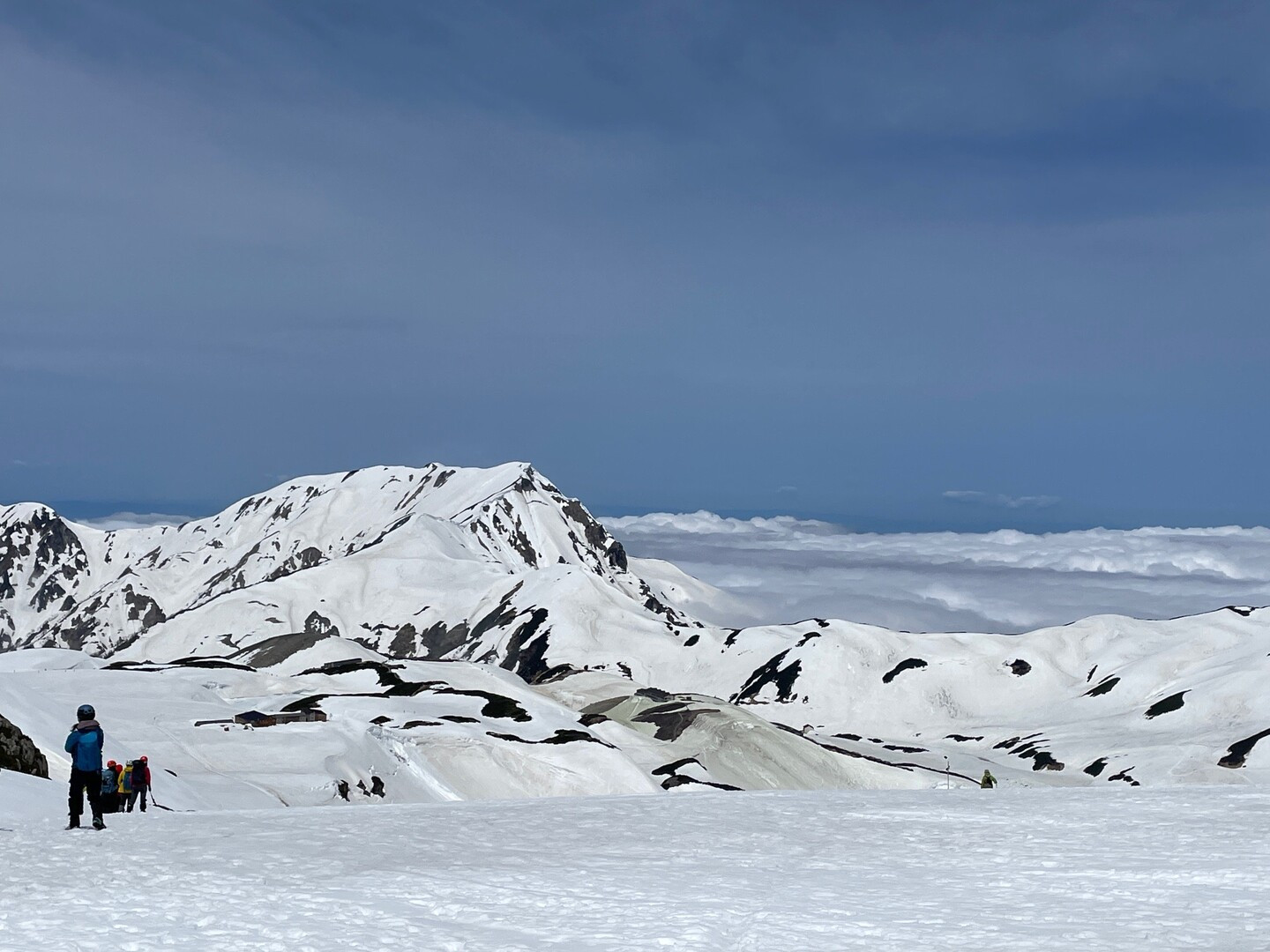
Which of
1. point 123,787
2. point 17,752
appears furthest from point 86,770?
point 17,752

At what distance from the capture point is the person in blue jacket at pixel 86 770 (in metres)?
25.0

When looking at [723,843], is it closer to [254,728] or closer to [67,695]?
[254,728]

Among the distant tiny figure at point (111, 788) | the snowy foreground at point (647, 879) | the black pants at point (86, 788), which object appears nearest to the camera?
the snowy foreground at point (647, 879)

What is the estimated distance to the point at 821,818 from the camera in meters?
29.0

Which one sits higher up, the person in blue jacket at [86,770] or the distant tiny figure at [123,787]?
the person in blue jacket at [86,770]

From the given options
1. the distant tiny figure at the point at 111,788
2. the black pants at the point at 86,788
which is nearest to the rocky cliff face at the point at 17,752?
the distant tiny figure at the point at 111,788

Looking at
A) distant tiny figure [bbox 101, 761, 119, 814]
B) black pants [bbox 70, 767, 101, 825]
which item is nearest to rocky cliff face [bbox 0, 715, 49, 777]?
distant tiny figure [bbox 101, 761, 119, 814]

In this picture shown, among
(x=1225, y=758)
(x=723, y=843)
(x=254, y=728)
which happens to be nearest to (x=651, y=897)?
(x=723, y=843)

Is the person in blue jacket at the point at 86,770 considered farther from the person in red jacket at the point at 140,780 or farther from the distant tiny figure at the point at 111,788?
the person in red jacket at the point at 140,780

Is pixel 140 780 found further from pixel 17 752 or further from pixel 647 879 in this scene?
pixel 647 879

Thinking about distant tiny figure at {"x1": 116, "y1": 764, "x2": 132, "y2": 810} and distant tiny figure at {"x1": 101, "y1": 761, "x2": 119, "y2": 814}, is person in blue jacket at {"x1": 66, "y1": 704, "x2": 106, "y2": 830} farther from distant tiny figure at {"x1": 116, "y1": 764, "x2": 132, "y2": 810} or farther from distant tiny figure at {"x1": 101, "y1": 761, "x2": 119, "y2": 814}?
distant tiny figure at {"x1": 116, "y1": 764, "x2": 132, "y2": 810}

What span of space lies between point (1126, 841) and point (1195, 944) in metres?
10.2

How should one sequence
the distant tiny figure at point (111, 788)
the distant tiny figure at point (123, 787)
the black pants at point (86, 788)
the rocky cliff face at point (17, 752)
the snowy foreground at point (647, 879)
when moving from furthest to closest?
1. the rocky cliff face at point (17, 752)
2. the distant tiny figure at point (123, 787)
3. the distant tiny figure at point (111, 788)
4. the black pants at point (86, 788)
5. the snowy foreground at point (647, 879)

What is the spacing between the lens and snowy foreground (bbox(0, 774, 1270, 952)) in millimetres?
15453
